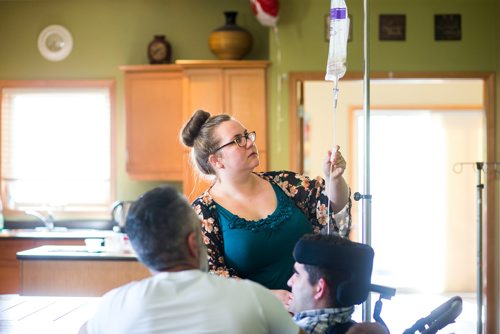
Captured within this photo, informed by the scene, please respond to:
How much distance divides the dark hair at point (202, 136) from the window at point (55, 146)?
4.51 meters

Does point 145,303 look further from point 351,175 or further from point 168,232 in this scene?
point 351,175

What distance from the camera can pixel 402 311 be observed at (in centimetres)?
707

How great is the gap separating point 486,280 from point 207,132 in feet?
12.7

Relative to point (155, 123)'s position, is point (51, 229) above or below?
below

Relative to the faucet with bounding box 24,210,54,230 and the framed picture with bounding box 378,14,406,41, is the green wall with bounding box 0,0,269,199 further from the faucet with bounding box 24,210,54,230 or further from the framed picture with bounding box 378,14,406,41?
the framed picture with bounding box 378,14,406,41

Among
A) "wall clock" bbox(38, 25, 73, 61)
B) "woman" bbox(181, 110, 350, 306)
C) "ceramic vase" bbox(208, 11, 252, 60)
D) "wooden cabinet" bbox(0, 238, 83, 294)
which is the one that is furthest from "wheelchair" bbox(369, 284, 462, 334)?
"wall clock" bbox(38, 25, 73, 61)

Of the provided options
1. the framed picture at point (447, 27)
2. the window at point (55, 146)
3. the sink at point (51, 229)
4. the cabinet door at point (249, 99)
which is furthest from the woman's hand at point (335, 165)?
the window at point (55, 146)

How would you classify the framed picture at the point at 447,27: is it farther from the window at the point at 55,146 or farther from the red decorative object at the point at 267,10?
the window at the point at 55,146

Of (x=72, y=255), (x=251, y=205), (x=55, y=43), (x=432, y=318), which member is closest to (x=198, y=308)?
(x=432, y=318)

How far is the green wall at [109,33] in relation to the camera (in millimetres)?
6852

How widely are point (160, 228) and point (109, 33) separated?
5.66 m

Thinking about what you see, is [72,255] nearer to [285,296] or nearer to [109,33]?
[285,296]

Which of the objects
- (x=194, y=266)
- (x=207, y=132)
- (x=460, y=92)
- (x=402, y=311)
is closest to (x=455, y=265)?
(x=402, y=311)

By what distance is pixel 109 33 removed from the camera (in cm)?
696
